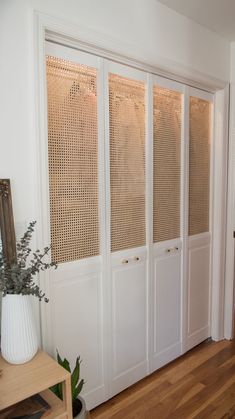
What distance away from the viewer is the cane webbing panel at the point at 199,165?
2.48 metres

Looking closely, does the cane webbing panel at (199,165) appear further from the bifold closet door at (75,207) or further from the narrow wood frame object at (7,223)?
the narrow wood frame object at (7,223)

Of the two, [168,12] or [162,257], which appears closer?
[168,12]

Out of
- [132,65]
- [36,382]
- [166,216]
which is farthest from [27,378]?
[132,65]

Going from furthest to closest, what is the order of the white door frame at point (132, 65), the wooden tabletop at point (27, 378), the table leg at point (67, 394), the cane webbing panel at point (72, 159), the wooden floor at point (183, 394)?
the wooden floor at point (183, 394), the cane webbing panel at point (72, 159), the white door frame at point (132, 65), the table leg at point (67, 394), the wooden tabletop at point (27, 378)

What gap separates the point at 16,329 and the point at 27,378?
0.58 feet

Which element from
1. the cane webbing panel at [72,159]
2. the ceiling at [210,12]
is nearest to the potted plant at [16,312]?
the cane webbing panel at [72,159]

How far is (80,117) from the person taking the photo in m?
1.74

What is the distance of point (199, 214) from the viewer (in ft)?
8.54

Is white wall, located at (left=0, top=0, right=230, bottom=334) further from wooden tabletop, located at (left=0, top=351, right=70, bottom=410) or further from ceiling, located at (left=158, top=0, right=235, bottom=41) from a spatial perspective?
wooden tabletop, located at (left=0, top=351, right=70, bottom=410)

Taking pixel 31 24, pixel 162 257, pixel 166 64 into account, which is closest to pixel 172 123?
pixel 166 64

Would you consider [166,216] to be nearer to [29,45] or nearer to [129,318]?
[129,318]

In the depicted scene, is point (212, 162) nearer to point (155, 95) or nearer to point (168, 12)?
point (155, 95)

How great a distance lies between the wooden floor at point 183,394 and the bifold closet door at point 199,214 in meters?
0.26

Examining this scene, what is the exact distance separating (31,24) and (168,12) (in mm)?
1066
